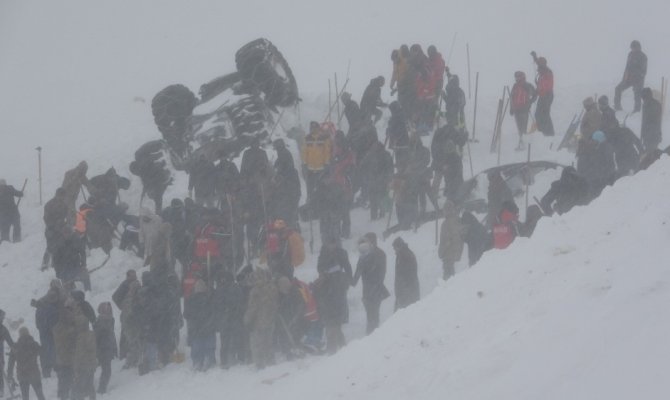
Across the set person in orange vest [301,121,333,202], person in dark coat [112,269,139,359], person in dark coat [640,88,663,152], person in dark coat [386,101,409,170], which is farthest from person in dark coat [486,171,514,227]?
person in dark coat [112,269,139,359]

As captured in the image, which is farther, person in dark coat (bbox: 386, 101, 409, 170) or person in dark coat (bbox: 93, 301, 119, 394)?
person in dark coat (bbox: 386, 101, 409, 170)

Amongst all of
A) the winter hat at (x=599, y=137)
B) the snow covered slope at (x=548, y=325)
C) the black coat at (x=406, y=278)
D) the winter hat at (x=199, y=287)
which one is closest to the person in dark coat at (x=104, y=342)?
the winter hat at (x=199, y=287)

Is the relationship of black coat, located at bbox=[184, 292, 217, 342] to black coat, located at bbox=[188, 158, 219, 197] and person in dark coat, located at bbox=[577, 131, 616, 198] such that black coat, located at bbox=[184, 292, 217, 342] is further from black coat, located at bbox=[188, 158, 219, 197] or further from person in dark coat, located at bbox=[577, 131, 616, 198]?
person in dark coat, located at bbox=[577, 131, 616, 198]

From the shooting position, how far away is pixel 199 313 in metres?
15.4

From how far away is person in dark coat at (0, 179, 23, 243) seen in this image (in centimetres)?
1922

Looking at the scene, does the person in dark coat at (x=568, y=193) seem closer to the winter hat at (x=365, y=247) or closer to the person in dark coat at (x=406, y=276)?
the person in dark coat at (x=406, y=276)

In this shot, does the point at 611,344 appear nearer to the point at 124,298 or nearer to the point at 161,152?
the point at 124,298

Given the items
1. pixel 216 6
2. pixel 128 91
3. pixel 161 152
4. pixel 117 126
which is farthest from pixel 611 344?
pixel 216 6

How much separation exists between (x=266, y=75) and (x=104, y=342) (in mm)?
8786

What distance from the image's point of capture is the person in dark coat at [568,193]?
47.1 feet

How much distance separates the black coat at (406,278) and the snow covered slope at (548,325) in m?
3.10

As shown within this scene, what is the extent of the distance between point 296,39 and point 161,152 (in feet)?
110

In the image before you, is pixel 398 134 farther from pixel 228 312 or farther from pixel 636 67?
pixel 636 67

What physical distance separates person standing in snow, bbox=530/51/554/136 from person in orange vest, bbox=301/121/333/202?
4.92 meters
